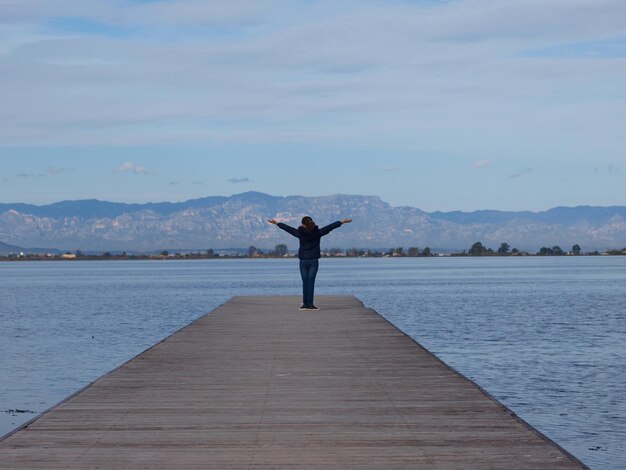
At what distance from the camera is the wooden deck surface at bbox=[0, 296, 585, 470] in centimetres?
972

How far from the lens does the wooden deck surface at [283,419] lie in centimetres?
972

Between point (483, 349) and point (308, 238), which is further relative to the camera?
point (483, 349)

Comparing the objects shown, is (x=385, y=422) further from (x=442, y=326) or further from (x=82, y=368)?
(x=442, y=326)

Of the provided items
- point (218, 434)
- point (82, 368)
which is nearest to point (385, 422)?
point (218, 434)

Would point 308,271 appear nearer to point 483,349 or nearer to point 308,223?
point 308,223

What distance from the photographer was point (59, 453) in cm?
1001

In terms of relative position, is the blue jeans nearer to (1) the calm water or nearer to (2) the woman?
(2) the woman

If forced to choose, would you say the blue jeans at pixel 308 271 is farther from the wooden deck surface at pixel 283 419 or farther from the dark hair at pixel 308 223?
the wooden deck surface at pixel 283 419

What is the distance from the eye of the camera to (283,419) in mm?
11805

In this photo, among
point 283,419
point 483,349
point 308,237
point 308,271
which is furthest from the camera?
point 483,349

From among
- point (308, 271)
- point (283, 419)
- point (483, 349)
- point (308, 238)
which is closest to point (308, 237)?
point (308, 238)

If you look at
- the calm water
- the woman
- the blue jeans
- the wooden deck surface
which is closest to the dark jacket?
the woman

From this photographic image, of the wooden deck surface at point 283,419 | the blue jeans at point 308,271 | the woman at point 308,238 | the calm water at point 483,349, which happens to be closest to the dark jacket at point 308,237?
the woman at point 308,238

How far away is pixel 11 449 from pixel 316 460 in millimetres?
2941
